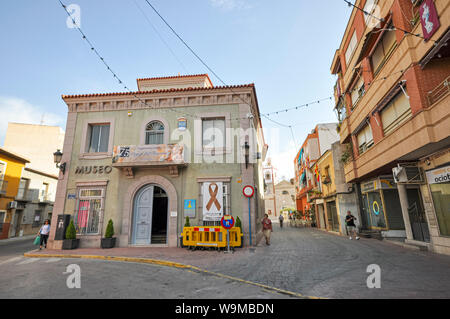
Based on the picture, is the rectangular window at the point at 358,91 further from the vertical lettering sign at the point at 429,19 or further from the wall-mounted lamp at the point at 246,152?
the wall-mounted lamp at the point at 246,152

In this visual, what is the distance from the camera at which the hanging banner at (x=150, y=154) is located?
1195cm

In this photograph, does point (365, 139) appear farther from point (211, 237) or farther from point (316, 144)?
point (316, 144)

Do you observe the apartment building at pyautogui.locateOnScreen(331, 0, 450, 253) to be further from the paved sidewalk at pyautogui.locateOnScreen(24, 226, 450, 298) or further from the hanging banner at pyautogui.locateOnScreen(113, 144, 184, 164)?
the hanging banner at pyautogui.locateOnScreen(113, 144, 184, 164)

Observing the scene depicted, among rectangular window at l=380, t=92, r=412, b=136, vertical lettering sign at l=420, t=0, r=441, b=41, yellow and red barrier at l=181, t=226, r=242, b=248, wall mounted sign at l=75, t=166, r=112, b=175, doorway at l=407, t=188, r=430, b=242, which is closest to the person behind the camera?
vertical lettering sign at l=420, t=0, r=441, b=41

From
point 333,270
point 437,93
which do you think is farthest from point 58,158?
point 437,93

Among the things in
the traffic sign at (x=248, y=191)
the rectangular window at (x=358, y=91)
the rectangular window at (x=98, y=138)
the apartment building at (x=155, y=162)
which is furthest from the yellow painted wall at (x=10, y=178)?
the rectangular window at (x=358, y=91)

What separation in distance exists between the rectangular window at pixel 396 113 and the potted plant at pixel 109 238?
14.0m

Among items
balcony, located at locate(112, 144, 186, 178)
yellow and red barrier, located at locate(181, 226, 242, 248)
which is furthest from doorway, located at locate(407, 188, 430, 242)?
balcony, located at locate(112, 144, 186, 178)

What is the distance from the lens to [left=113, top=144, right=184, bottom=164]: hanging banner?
11945mm

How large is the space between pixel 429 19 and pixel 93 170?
1585cm

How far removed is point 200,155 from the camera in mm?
12531

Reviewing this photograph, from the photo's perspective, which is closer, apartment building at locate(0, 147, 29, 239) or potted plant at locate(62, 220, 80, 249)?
potted plant at locate(62, 220, 80, 249)

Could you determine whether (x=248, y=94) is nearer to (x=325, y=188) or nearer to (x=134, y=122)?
(x=134, y=122)

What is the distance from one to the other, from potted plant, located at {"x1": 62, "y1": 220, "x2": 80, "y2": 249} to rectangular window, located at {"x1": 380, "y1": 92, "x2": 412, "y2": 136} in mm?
15872
